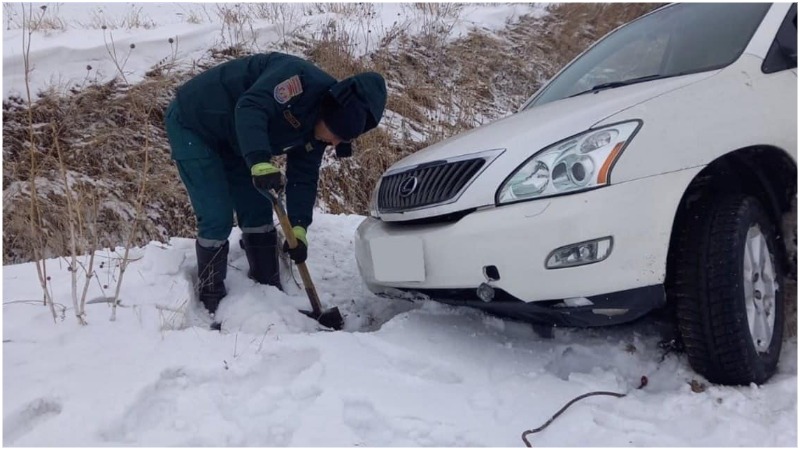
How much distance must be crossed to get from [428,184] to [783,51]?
1.55 metres

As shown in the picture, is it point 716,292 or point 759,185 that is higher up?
point 759,185

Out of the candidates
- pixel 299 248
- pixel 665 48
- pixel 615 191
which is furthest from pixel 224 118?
pixel 665 48

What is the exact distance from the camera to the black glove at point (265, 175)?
2.53m

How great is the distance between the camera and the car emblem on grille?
2377 mm

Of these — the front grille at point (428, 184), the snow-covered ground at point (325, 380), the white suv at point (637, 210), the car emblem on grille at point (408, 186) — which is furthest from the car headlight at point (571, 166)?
the snow-covered ground at point (325, 380)

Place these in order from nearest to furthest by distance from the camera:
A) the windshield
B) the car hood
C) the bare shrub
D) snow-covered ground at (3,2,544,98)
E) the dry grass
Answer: the car hood → the windshield → the dry grass → snow-covered ground at (3,2,544,98) → the bare shrub

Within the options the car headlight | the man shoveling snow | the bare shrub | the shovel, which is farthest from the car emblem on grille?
the bare shrub

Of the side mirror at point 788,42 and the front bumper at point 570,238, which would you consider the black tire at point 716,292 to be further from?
the side mirror at point 788,42

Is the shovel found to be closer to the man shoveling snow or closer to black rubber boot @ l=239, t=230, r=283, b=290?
the man shoveling snow

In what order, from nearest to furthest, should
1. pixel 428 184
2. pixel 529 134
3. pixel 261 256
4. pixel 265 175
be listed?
pixel 529 134 < pixel 428 184 < pixel 265 175 < pixel 261 256

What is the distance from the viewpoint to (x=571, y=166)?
6.58 feet

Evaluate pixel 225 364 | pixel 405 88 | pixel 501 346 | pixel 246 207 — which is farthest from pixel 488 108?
pixel 225 364

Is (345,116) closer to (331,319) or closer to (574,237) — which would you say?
(331,319)

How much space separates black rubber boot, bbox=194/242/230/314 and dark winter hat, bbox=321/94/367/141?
0.85 meters
